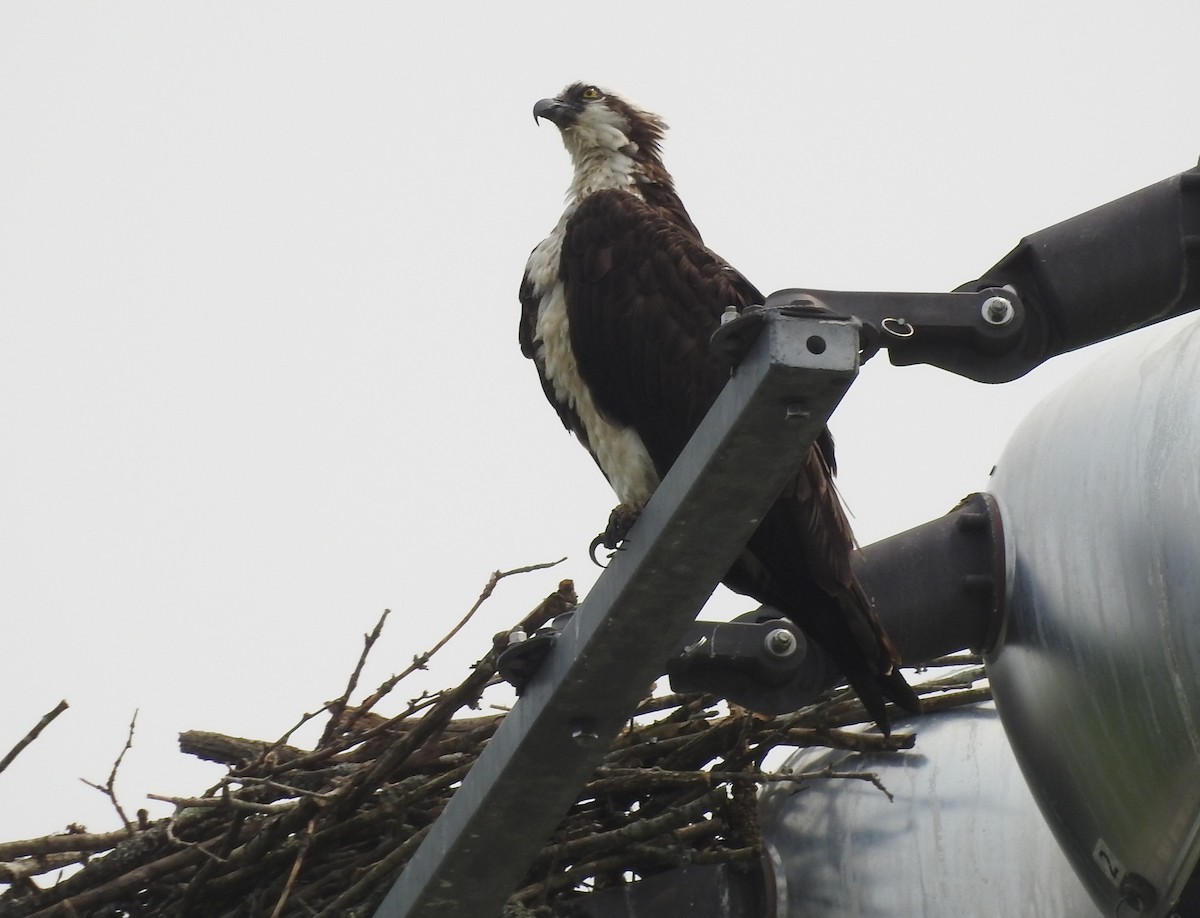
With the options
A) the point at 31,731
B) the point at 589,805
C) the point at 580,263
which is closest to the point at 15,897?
the point at 31,731

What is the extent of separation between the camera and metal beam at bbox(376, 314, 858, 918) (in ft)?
7.82

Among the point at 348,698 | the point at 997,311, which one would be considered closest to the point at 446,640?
the point at 348,698

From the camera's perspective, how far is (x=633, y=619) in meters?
Answer: 2.74

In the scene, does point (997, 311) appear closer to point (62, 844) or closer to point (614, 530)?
point (614, 530)

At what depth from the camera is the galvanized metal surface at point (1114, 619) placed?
3070mm

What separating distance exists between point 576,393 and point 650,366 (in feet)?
1.34

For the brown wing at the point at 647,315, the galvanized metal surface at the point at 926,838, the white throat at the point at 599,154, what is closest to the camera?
the galvanized metal surface at the point at 926,838

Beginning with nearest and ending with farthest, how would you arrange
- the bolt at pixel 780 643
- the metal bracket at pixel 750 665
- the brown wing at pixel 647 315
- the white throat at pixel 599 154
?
the metal bracket at pixel 750 665 < the bolt at pixel 780 643 < the brown wing at pixel 647 315 < the white throat at pixel 599 154

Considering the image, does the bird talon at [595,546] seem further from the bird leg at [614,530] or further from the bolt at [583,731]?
the bolt at [583,731]

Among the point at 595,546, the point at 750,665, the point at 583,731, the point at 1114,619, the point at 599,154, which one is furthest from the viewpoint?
the point at 599,154

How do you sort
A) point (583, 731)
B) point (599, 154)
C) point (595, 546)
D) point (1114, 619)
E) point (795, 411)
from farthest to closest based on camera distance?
point (599, 154)
point (595, 546)
point (1114, 619)
point (583, 731)
point (795, 411)

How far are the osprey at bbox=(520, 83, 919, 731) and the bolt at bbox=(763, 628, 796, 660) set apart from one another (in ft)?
0.75

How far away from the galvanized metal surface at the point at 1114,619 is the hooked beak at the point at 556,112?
2.31m

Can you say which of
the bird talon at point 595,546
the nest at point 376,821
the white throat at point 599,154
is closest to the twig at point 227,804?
the nest at point 376,821
